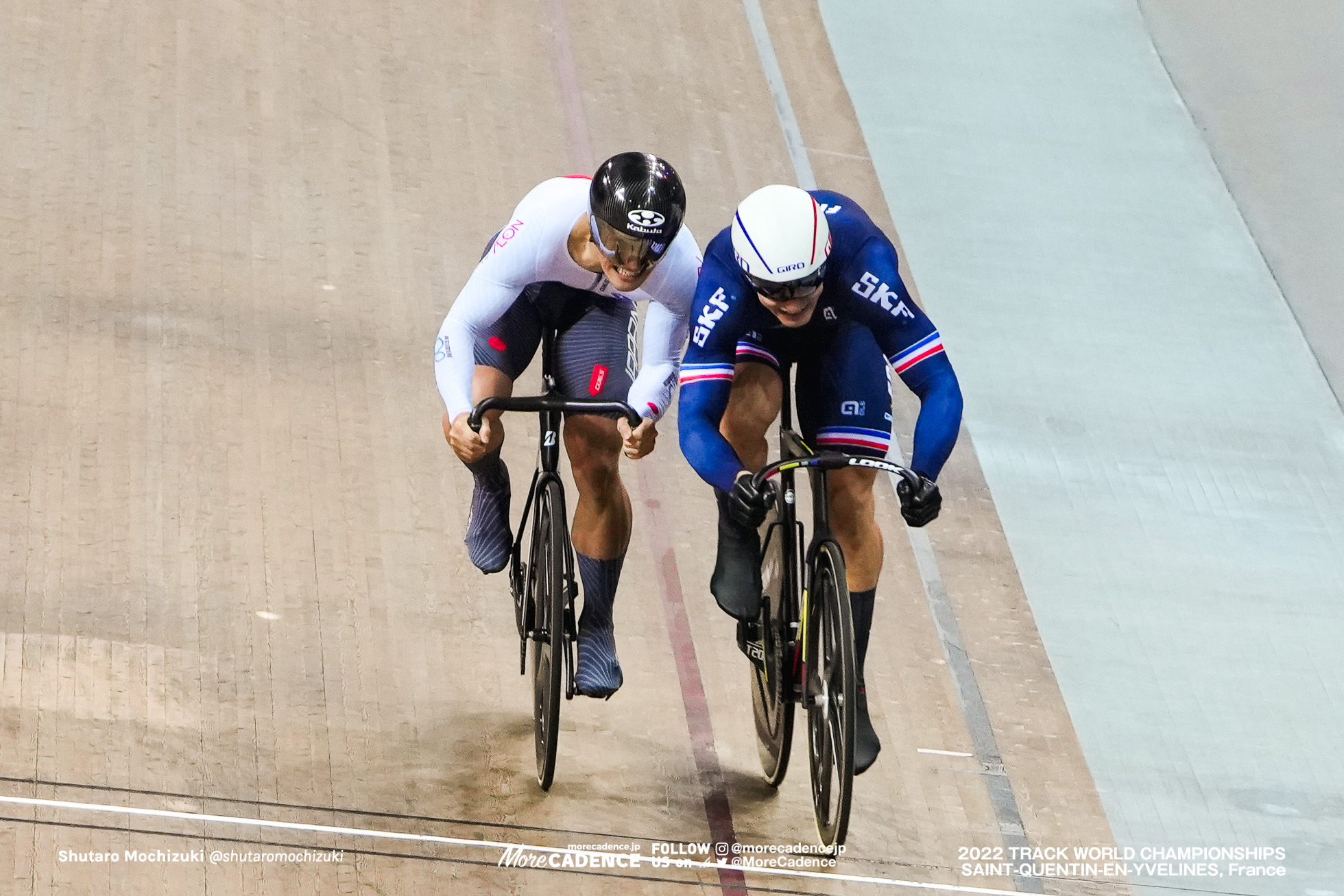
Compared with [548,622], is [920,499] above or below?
above

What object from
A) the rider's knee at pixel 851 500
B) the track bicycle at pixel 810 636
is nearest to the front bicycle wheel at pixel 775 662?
the track bicycle at pixel 810 636

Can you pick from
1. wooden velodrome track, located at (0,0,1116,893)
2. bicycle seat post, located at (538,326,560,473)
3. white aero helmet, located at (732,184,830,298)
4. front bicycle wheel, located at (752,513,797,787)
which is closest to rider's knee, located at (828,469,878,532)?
front bicycle wheel, located at (752,513,797,787)

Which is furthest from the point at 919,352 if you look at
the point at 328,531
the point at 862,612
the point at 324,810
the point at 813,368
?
the point at 328,531

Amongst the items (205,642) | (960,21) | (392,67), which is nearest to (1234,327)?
(960,21)

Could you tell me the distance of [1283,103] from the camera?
5.84m

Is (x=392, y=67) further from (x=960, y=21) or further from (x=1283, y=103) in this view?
(x=1283, y=103)

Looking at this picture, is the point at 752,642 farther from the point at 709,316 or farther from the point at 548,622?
the point at 709,316

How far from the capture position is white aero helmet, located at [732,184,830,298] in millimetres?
2545

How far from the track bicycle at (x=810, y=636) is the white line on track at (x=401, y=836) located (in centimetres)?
14

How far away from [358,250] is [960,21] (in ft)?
11.8

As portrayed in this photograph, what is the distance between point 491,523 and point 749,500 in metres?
0.90

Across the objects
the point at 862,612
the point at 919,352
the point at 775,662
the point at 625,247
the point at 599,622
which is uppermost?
the point at 625,247

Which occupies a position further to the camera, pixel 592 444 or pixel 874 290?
pixel 592 444

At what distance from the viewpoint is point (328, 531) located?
3.86 metres
